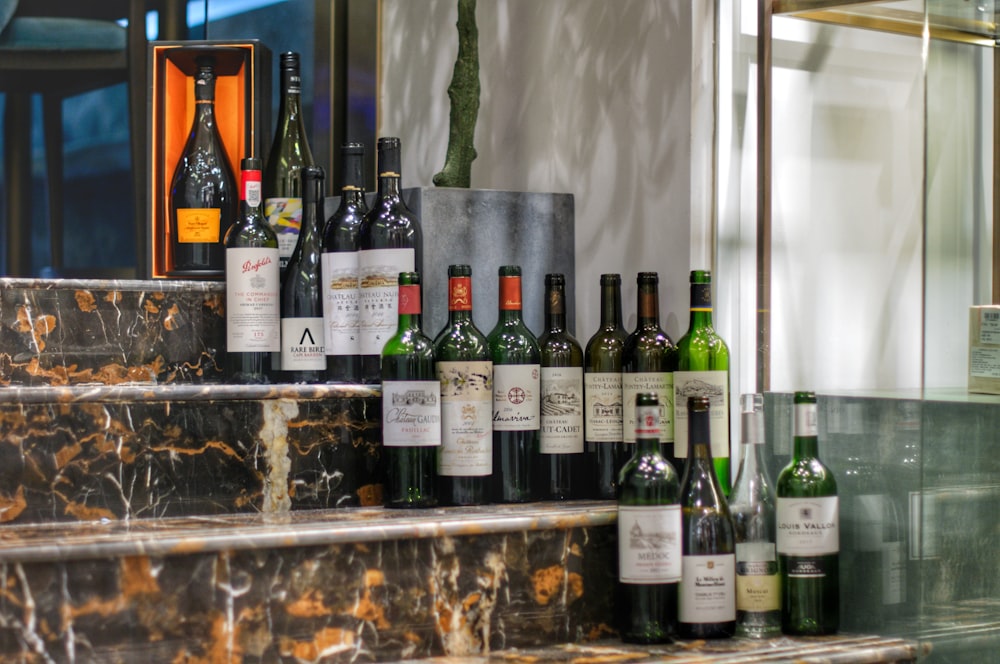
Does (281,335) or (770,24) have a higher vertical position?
(770,24)

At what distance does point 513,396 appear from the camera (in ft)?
6.11

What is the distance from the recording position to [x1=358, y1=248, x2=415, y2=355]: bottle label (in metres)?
1.88

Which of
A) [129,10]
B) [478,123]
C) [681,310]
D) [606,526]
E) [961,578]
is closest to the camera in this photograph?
[961,578]

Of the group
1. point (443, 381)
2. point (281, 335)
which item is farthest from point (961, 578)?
point (281, 335)

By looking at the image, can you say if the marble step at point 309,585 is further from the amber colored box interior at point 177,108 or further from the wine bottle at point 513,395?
the amber colored box interior at point 177,108

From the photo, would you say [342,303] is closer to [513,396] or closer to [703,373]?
[513,396]

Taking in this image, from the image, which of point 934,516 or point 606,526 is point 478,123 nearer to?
point 606,526

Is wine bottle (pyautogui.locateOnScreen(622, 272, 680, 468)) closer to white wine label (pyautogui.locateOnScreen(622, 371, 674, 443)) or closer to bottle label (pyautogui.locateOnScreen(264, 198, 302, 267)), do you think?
white wine label (pyautogui.locateOnScreen(622, 371, 674, 443))

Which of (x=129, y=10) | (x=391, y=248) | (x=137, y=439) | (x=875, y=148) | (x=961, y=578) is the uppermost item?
(x=129, y=10)

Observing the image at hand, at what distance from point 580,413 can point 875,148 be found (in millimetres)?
594

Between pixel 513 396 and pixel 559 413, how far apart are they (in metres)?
0.08

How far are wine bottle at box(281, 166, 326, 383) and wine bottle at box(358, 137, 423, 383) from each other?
0.29 ft

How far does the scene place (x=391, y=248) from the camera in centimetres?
189

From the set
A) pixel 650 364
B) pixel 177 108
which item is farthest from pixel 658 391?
pixel 177 108
